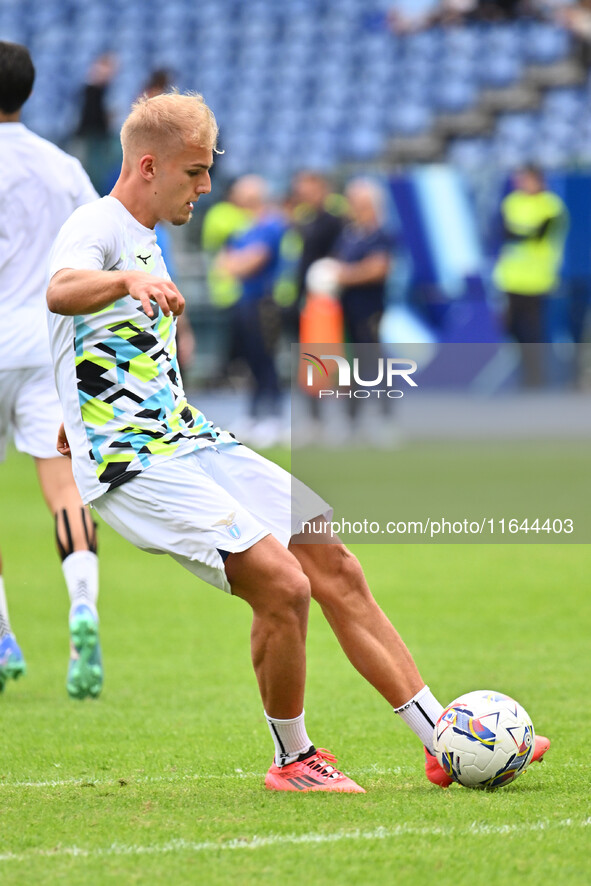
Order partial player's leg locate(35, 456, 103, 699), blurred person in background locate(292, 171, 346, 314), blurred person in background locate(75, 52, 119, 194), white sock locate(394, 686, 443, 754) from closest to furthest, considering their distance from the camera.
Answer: white sock locate(394, 686, 443, 754) → partial player's leg locate(35, 456, 103, 699) → blurred person in background locate(292, 171, 346, 314) → blurred person in background locate(75, 52, 119, 194)

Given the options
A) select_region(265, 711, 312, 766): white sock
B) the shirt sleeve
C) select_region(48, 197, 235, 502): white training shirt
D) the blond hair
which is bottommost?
select_region(265, 711, 312, 766): white sock

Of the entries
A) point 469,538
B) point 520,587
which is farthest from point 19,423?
point 469,538

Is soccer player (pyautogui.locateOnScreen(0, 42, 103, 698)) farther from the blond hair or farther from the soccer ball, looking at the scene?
the soccer ball

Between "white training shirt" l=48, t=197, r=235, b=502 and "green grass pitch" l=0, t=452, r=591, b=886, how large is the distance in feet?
3.23

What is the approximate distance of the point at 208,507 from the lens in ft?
12.8

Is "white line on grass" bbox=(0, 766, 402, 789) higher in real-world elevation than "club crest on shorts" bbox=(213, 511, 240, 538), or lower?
lower

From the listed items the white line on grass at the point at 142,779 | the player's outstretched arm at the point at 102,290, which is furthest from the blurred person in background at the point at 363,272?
the player's outstretched arm at the point at 102,290

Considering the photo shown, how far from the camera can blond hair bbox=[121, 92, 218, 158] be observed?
3.91 m

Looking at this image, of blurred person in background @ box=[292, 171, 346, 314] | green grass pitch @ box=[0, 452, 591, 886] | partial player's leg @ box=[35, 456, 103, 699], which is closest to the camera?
green grass pitch @ box=[0, 452, 591, 886]

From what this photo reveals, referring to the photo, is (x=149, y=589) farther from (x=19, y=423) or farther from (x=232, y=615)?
(x=19, y=423)

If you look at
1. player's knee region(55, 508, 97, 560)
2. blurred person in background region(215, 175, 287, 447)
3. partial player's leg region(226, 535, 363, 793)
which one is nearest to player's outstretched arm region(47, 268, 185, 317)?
partial player's leg region(226, 535, 363, 793)

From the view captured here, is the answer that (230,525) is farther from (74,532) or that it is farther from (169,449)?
(74,532)

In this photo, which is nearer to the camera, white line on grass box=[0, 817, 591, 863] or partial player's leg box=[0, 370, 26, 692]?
white line on grass box=[0, 817, 591, 863]

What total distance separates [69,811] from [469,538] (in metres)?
7.56
